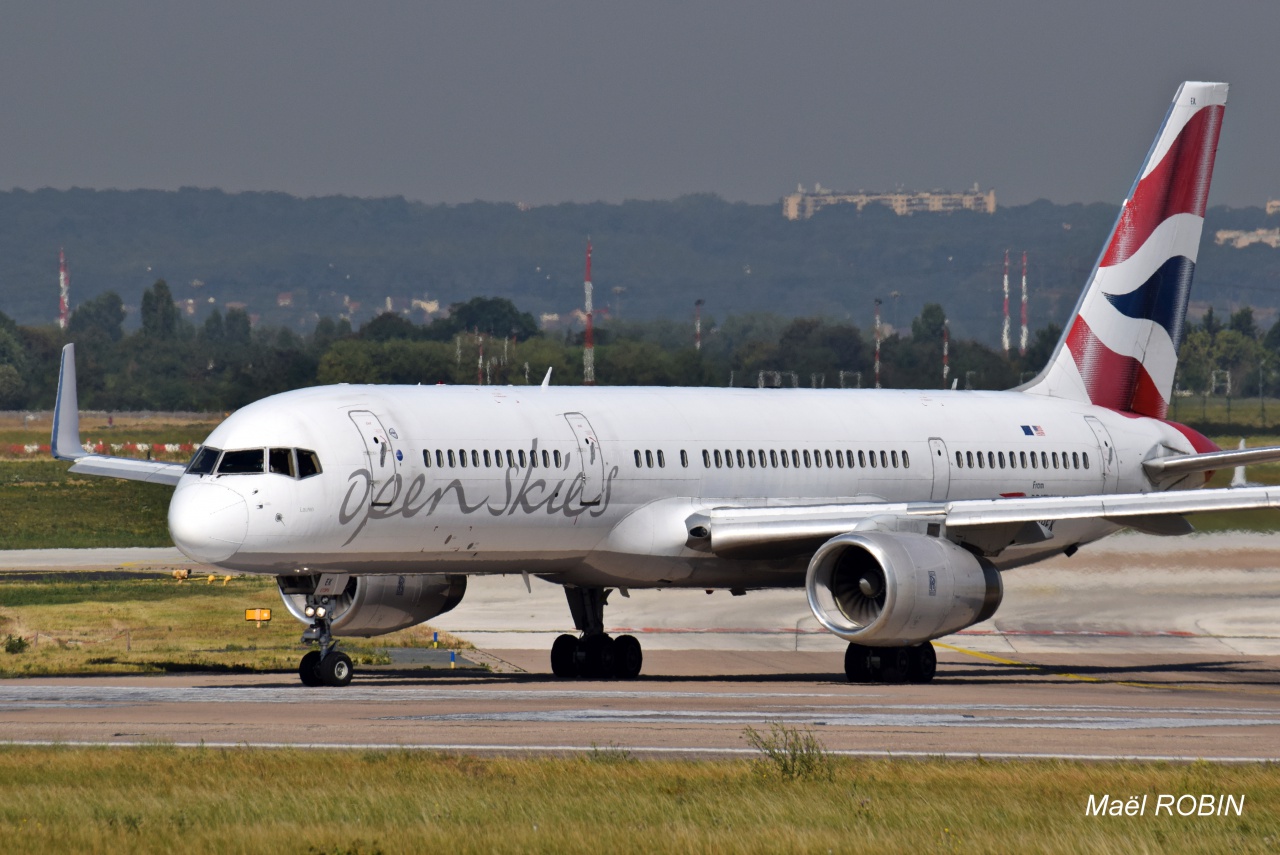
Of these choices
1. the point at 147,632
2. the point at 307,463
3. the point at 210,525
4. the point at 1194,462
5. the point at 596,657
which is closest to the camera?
the point at 210,525

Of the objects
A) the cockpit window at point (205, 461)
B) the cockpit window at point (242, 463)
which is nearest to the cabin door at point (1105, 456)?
the cockpit window at point (242, 463)

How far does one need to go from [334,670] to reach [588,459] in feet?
18.2

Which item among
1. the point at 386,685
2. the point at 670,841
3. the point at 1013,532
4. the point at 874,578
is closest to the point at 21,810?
the point at 670,841

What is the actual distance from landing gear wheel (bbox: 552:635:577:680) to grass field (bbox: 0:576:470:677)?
468 centimetres

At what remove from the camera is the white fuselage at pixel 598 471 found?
29109 mm

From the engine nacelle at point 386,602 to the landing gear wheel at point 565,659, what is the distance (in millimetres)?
2169

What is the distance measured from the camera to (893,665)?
3294 cm

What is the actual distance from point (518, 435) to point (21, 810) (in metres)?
16.0

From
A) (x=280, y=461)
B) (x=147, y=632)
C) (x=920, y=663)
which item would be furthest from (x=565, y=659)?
(x=147, y=632)

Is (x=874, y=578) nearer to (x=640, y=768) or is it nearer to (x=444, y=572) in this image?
(x=444, y=572)

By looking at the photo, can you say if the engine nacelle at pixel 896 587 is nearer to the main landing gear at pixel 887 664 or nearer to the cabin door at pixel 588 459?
the main landing gear at pixel 887 664

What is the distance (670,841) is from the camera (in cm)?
1468

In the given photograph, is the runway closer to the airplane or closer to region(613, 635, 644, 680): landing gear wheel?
region(613, 635, 644, 680): landing gear wheel

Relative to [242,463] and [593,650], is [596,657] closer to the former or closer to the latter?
[593,650]
